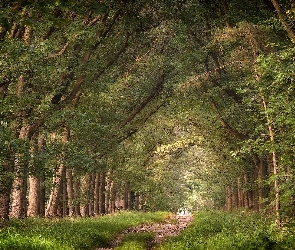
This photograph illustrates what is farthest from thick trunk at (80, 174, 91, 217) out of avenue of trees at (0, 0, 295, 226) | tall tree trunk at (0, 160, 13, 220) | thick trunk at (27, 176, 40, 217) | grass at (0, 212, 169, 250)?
tall tree trunk at (0, 160, 13, 220)

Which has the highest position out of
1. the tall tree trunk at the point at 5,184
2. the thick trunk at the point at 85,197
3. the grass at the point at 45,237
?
the thick trunk at the point at 85,197

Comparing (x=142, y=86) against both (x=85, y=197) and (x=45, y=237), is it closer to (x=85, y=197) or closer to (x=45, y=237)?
(x=85, y=197)

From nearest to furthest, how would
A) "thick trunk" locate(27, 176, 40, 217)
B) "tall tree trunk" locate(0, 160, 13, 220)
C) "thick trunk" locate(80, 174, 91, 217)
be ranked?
"tall tree trunk" locate(0, 160, 13, 220) < "thick trunk" locate(27, 176, 40, 217) < "thick trunk" locate(80, 174, 91, 217)

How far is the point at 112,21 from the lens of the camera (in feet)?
77.6

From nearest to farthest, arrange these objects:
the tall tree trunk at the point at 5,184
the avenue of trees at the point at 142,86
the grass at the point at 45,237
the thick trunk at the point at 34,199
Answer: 1. the grass at the point at 45,237
2. the avenue of trees at the point at 142,86
3. the tall tree trunk at the point at 5,184
4. the thick trunk at the point at 34,199

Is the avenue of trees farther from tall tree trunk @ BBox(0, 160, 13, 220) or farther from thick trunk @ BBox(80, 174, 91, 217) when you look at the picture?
thick trunk @ BBox(80, 174, 91, 217)

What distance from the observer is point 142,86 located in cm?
2989

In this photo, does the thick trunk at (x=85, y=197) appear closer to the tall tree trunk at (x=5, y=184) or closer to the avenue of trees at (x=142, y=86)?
the avenue of trees at (x=142, y=86)

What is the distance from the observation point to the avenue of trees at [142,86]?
15711 millimetres

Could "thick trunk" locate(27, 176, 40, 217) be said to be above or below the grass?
above

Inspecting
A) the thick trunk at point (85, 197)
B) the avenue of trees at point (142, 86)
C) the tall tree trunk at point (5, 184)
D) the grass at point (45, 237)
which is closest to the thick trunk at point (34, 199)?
the avenue of trees at point (142, 86)

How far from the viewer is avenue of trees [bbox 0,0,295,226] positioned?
15711mm

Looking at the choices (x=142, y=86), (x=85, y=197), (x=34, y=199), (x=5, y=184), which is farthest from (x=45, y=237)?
(x=85, y=197)

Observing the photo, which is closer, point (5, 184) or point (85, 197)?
point (5, 184)
